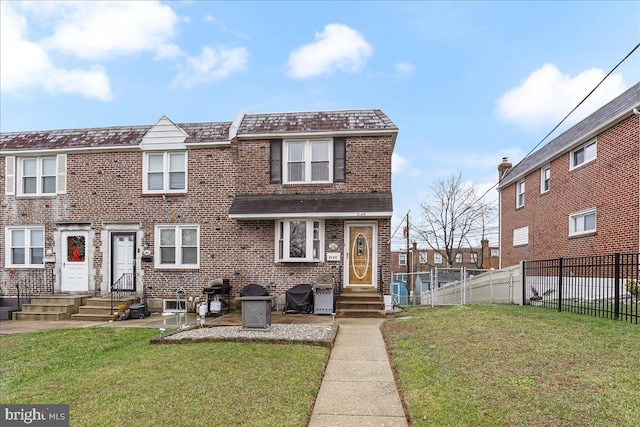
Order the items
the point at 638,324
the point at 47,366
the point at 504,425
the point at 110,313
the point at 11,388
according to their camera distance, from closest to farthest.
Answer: the point at 504,425 < the point at 11,388 < the point at 47,366 < the point at 638,324 < the point at 110,313

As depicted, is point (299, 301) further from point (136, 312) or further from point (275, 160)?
point (136, 312)

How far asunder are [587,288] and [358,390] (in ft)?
27.2

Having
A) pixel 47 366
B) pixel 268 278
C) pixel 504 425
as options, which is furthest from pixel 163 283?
pixel 504 425

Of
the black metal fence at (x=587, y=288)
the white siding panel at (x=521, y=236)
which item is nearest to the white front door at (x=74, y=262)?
the black metal fence at (x=587, y=288)

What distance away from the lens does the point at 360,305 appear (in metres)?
12.1

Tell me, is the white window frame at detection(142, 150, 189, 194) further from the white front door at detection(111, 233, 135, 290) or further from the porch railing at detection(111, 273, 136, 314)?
the porch railing at detection(111, 273, 136, 314)

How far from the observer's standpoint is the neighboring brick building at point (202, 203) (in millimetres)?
13148

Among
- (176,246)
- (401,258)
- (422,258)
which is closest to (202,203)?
(176,246)

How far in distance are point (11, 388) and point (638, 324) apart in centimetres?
1131

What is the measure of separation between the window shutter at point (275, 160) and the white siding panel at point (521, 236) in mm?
14245

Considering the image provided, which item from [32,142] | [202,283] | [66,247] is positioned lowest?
[202,283]

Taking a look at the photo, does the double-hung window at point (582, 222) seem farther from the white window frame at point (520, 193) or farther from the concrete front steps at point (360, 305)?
the concrete front steps at point (360, 305)

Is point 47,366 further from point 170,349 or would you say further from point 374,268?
point 374,268

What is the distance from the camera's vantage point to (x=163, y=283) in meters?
13.8
